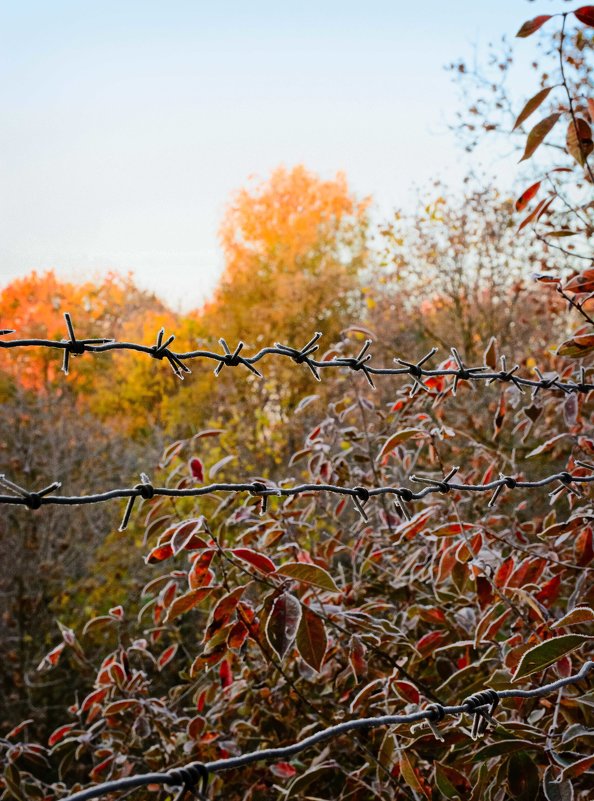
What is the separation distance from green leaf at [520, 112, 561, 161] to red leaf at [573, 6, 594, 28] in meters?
0.21

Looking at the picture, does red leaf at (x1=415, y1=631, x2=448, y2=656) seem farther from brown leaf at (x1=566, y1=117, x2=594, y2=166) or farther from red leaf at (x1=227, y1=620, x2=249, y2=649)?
brown leaf at (x1=566, y1=117, x2=594, y2=166)

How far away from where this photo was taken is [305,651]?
110cm

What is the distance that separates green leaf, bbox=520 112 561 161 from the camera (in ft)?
4.74

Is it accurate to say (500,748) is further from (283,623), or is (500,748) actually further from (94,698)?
(94,698)

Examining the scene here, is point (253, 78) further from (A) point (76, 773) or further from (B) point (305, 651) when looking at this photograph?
(B) point (305, 651)

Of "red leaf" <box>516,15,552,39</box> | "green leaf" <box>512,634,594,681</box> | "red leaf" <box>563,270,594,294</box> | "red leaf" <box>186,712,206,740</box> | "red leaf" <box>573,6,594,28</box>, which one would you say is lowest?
"red leaf" <box>186,712,206,740</box>

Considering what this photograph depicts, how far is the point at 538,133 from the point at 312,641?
1.14 metres

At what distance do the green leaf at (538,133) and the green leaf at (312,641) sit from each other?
104cm

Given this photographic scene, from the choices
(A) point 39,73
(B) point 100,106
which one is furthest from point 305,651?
(B) point 100,106

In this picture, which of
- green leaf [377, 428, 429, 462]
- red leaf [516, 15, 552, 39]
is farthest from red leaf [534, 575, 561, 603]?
red leaf [516, 15, 552, 39]

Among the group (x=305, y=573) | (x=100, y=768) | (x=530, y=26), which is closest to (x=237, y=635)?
(x=305, y=573)

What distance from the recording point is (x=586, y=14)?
1443 millimetres

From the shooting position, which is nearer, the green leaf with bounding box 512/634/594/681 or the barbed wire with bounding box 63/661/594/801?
the barbed wire with bounding box 63/661/594/801

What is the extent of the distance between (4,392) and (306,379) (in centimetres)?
514
